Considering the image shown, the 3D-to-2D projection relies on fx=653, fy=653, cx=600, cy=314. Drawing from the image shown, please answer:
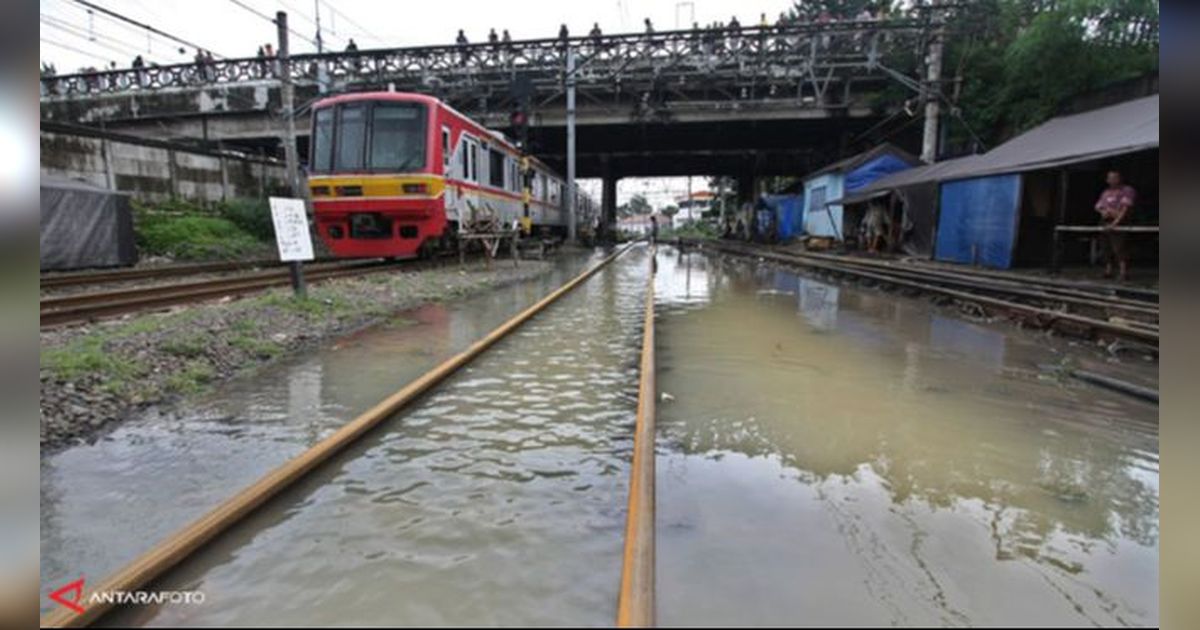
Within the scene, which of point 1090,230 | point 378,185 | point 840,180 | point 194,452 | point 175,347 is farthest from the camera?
point 840,180

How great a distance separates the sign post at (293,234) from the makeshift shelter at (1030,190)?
37.9 ft

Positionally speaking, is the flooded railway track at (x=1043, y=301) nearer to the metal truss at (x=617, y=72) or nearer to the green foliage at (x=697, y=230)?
the metal truss at (x=617, y=72)

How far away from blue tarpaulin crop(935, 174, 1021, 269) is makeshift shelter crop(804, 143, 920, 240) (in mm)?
7008

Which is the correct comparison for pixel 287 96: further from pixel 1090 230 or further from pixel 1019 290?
pixel 1090 230

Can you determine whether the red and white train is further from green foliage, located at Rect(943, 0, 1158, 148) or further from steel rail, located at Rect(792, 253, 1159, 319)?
green foliage, located at Rect(943, 0, 1158, 148)

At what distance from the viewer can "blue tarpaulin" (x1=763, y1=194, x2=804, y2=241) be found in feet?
100

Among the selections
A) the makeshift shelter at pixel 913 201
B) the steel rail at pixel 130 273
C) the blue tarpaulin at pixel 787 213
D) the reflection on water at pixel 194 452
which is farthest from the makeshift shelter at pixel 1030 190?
the steel rail at pixel 130 273

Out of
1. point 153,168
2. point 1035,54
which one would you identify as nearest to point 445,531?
point 153,168

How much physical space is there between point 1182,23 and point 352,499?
3.21m

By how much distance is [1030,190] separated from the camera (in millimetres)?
13047

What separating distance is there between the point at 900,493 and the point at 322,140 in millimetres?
12476

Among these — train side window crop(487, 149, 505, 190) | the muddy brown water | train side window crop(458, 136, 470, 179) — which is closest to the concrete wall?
train side window crop(458, 136, 470, 179)

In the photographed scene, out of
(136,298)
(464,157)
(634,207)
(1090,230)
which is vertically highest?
(634,207)

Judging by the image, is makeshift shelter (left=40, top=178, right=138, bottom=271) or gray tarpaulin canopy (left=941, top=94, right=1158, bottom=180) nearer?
gray tarpaulin canopy (left=941, top=94, right=1158, bottom=180)
